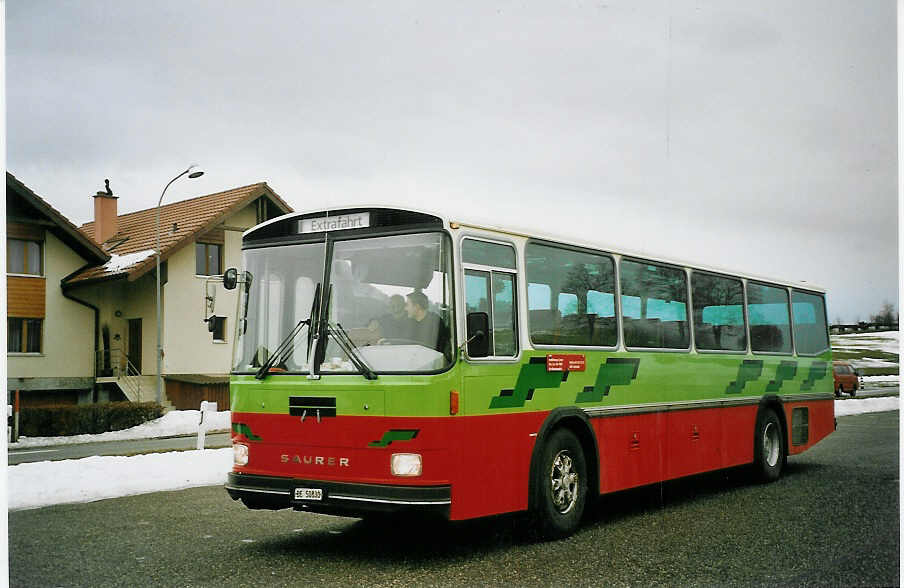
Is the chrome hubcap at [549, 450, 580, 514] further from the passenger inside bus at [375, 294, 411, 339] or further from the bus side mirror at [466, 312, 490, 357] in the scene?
the passenger inside bus at [375, 294, 411, 339]

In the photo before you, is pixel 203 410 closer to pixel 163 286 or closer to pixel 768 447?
pixel 163 286

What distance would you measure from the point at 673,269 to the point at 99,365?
11.2 m

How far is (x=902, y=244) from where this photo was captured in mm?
8930

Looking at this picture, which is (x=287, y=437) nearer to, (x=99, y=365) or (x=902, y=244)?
(x=902, y=244)

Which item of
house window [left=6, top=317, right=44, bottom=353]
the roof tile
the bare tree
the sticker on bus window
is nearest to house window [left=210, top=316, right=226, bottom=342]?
the roof tile

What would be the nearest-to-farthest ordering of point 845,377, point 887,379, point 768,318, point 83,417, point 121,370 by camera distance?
point 887,379
point 768,318
point 845,377
point 121,370
point 83,417

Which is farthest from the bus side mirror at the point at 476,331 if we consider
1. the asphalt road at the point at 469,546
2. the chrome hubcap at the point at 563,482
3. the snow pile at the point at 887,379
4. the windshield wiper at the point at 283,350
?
the snow pile at the point at 887,379

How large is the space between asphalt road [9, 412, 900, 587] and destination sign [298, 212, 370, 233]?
8.18 ft

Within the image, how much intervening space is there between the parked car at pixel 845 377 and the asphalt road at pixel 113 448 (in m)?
9.35

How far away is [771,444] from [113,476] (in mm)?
7973

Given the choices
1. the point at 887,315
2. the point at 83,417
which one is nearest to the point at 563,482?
the point at 887,315

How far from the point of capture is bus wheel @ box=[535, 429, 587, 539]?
7.85 metres

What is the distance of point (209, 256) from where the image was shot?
11.8 m

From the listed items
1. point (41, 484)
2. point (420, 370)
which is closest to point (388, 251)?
point (420, 370)
